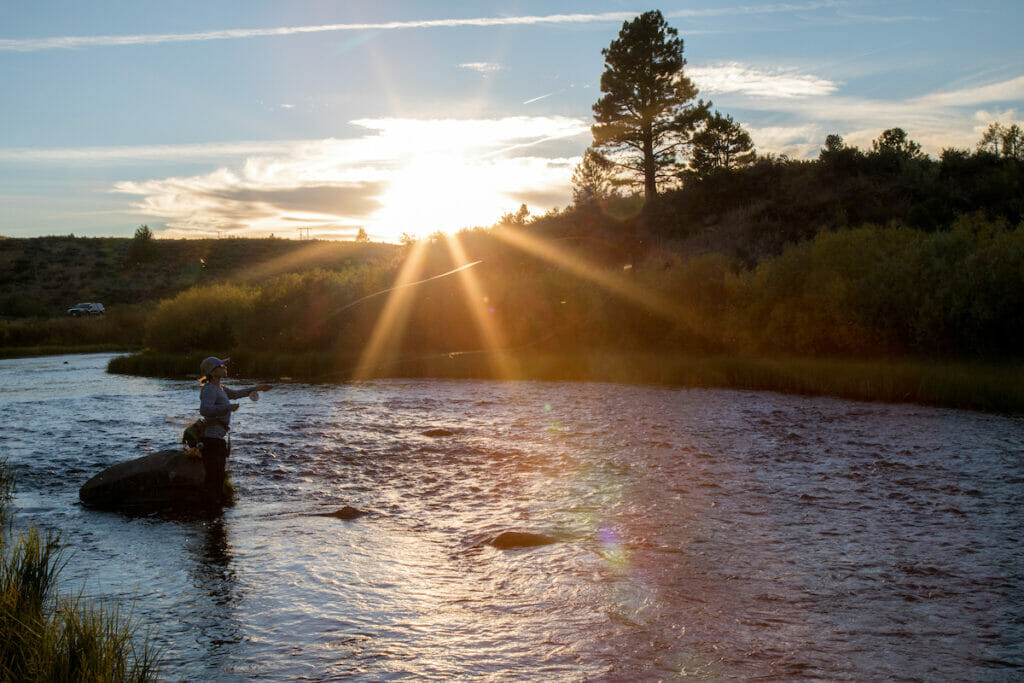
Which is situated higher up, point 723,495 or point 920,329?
point 920,329

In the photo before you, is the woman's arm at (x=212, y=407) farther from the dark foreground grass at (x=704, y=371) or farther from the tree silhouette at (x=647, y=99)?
the tree silhouette at (x=647, y=99)

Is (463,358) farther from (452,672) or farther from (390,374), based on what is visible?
(452,672)

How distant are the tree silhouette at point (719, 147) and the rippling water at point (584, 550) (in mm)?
35206

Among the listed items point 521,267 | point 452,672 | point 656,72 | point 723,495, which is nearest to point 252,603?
point 452,672

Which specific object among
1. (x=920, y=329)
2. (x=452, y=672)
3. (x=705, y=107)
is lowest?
(x=452, y=672)

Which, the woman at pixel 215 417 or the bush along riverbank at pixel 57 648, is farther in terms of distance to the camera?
the woman at pixel 215 417

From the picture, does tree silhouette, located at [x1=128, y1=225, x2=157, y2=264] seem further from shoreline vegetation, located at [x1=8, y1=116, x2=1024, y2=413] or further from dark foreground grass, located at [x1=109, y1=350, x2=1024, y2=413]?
dark foreground grass, located at [x1=109, y1=350, x2=1024, y2=413]

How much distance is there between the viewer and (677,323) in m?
30.4

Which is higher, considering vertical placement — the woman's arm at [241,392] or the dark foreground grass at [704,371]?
the woman's arm at [241,392]

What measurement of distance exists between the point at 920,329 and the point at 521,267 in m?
19.9

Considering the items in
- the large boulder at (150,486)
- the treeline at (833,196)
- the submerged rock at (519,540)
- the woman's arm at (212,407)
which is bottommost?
the submerged rock at (519,540)

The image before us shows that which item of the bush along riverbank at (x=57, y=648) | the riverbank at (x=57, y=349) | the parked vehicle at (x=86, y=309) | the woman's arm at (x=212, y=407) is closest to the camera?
the bush along riverbank at (x=57, y=648)

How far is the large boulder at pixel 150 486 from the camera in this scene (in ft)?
39.6

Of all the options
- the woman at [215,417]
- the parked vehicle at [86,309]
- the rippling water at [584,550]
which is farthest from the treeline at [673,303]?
the parked vehicle at [86,309]
